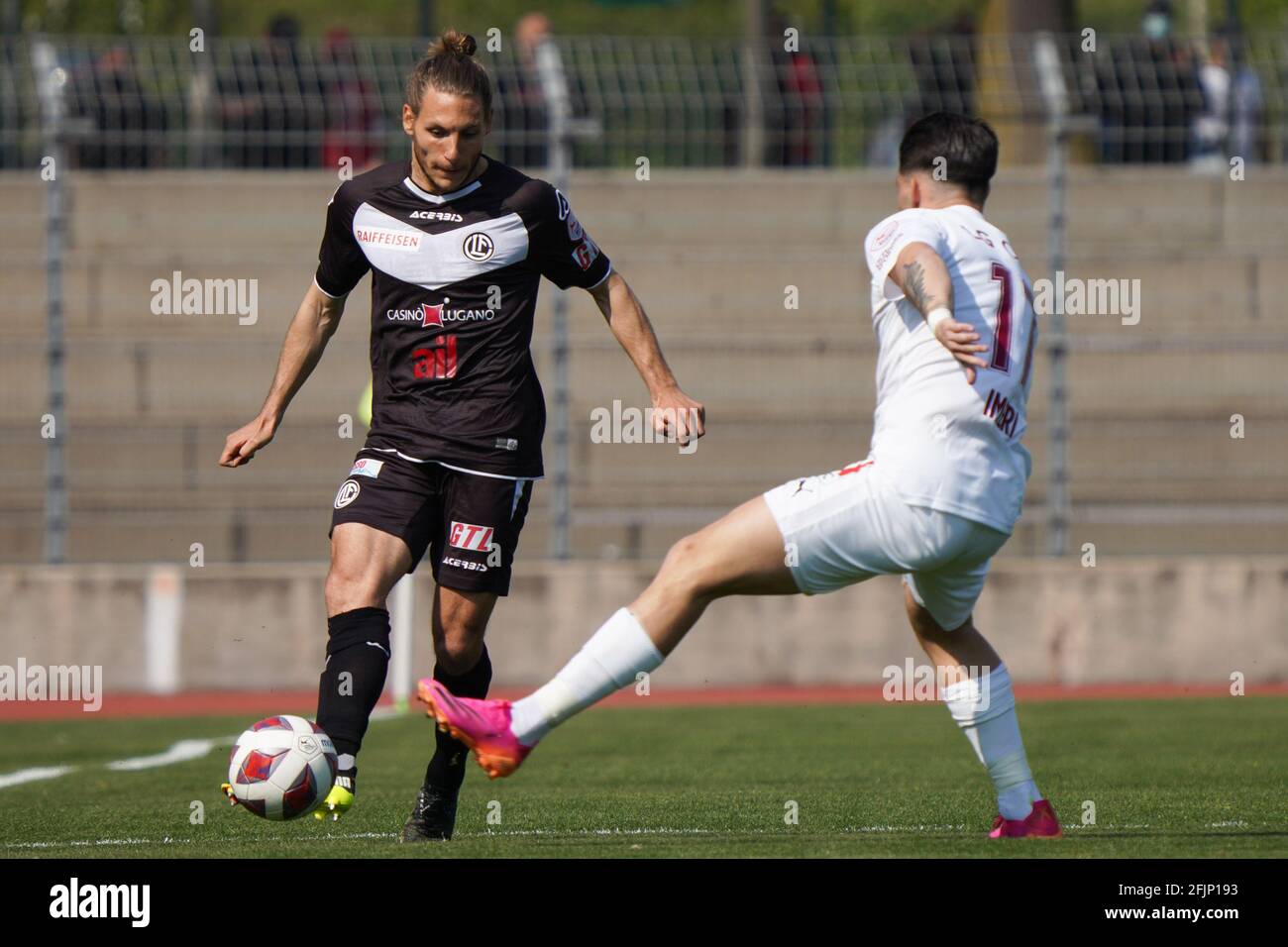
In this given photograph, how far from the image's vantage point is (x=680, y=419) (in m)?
5.77

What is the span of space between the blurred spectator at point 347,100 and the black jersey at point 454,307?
726 cm

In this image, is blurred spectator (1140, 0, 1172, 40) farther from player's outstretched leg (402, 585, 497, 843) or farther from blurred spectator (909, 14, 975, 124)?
player's outstretched leg (402, 585, 497, 843)

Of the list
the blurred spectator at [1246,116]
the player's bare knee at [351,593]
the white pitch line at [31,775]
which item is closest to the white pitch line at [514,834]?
→ the player's bare knee at [351,593]

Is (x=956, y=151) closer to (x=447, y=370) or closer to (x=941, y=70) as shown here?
(x=447, y=370)

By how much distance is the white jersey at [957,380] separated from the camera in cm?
508

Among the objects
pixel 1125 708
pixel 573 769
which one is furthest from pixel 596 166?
pixel 573 769

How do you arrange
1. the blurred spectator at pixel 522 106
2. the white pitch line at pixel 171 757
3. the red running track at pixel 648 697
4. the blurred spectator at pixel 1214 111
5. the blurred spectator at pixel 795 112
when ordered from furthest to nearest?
1. the blurred spectator at pixel 1214 111
2. the blurred spectator at pixel 795 112
3. the blurred spectator at pixel 522 106
4. the red running track at pixel 648 697
5. the white pitch line at pixel 171 757

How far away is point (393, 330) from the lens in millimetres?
6145

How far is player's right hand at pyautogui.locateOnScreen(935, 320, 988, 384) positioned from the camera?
495 centimetres

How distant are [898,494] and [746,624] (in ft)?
26.5

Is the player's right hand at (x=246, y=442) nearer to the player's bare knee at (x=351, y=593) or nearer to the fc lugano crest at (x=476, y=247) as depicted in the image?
the player's bare knee at (x=351, y=593)

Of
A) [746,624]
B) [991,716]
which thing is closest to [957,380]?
[991,716]

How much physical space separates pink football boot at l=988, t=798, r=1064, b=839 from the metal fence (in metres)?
8.29

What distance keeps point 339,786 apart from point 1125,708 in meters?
6.77
